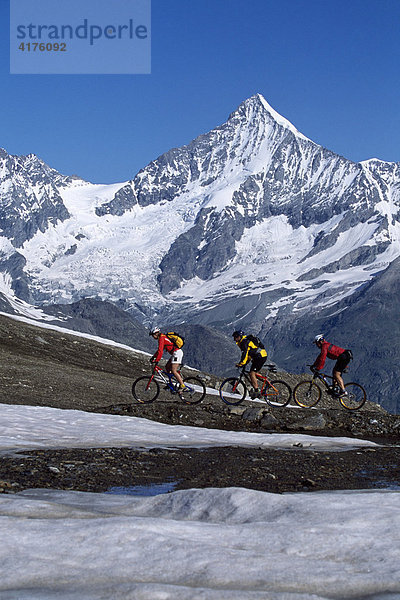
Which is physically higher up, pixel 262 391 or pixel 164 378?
pixel 164 378

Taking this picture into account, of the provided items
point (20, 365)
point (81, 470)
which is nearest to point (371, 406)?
point (20, 365)

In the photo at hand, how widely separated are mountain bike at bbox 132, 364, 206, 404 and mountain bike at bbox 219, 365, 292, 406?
1.17m

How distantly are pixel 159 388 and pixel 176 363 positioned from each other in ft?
4.70

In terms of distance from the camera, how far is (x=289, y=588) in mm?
5898

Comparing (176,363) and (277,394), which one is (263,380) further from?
(176,363)

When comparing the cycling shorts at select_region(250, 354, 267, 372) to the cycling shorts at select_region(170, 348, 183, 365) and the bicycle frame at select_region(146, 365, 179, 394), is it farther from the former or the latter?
the bicycle frame at select_region(146, 365, 179, 394)

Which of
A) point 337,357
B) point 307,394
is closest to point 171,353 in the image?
point 307,394

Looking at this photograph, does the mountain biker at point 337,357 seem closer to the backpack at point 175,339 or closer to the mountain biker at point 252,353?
the mountain biker at point 252,353

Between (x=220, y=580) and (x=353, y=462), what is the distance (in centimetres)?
981

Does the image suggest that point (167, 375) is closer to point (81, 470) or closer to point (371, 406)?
point (81, 470)

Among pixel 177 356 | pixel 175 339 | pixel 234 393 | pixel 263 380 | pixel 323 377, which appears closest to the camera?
pixel 175 339

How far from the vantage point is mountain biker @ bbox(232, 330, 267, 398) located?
26766mm

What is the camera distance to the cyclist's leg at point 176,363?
88.0 feet

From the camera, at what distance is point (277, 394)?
2827cm
